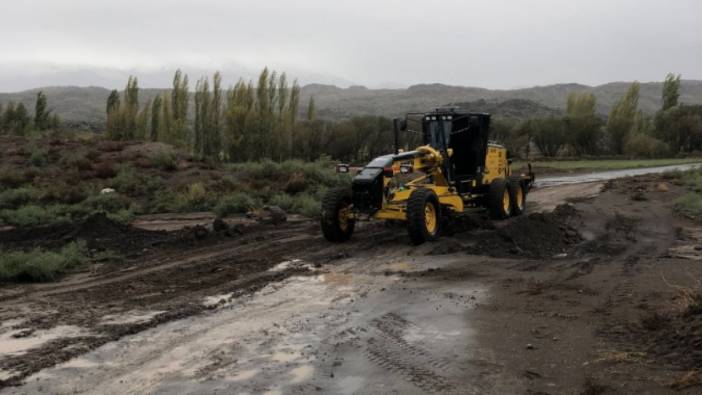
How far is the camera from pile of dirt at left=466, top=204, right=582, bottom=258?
12.4m

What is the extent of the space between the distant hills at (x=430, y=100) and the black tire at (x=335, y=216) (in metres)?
98.3

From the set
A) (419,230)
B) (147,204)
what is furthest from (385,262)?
(147,204)

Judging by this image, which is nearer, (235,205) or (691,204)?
(691,204)

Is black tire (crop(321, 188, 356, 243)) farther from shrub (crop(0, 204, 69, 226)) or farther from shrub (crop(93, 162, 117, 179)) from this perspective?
shrub (crop(93, 162, 117, 179))

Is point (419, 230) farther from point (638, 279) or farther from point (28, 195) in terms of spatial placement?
point (28, 195)

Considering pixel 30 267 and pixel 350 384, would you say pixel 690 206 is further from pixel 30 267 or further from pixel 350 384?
pixel 30 267

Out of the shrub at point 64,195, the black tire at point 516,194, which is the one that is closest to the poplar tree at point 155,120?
the shrub at point 64,195

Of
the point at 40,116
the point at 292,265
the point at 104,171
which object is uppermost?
the point at 40,116

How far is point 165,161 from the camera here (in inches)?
996

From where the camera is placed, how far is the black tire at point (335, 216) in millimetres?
13055

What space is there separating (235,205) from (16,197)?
677 cm

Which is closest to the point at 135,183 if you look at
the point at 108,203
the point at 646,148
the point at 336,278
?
the point at 108,203

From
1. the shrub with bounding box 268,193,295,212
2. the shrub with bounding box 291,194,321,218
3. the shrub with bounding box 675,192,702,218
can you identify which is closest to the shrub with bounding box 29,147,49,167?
the shrub with bounding box 268,193,295,212

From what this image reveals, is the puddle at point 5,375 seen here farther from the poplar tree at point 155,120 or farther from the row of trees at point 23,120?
the row of trees at point 23,120
